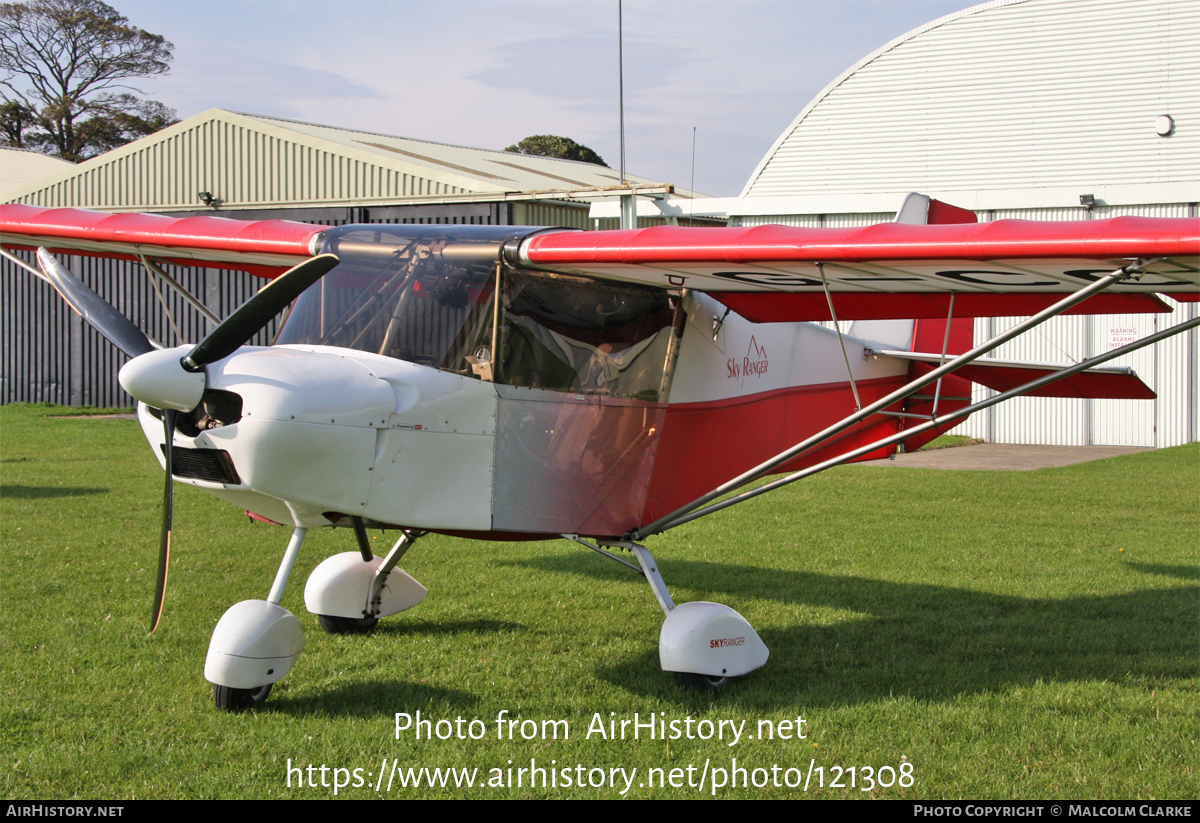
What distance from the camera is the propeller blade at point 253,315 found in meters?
4.10

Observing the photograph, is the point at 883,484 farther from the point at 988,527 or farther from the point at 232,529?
the point at 232,529

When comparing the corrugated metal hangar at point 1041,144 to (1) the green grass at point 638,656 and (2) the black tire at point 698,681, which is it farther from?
(2) the black tire at point 698,681

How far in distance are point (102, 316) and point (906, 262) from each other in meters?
3.76

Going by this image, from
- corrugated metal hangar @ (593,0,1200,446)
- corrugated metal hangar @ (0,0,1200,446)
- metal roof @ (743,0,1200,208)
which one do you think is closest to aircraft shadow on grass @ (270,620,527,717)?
corrugated metal hangar @ (0,0,1200,446)

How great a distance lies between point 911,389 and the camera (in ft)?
15.6

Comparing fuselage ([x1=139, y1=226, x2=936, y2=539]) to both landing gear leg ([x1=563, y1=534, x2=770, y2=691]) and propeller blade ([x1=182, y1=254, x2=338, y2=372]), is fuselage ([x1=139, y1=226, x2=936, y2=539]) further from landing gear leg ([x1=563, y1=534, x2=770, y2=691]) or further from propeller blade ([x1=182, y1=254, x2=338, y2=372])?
landing gear leg ([x1=563, y1=534, x2=770, y2=691])

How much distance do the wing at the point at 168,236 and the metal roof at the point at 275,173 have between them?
991cm

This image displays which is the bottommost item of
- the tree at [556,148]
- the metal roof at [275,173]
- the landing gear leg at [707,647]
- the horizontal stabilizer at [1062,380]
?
the landing gear leg at [707,647]

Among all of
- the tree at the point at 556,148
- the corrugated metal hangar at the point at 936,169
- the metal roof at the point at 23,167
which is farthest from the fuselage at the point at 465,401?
the tree at the point at 556,148

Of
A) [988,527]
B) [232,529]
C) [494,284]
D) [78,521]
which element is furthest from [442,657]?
[988,527]

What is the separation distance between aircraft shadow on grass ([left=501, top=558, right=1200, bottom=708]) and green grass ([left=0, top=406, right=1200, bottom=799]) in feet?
0.08

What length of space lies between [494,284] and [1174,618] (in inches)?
203

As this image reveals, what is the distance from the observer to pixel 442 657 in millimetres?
5645

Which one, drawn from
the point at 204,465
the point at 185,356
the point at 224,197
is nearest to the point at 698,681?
the point at 204,465
